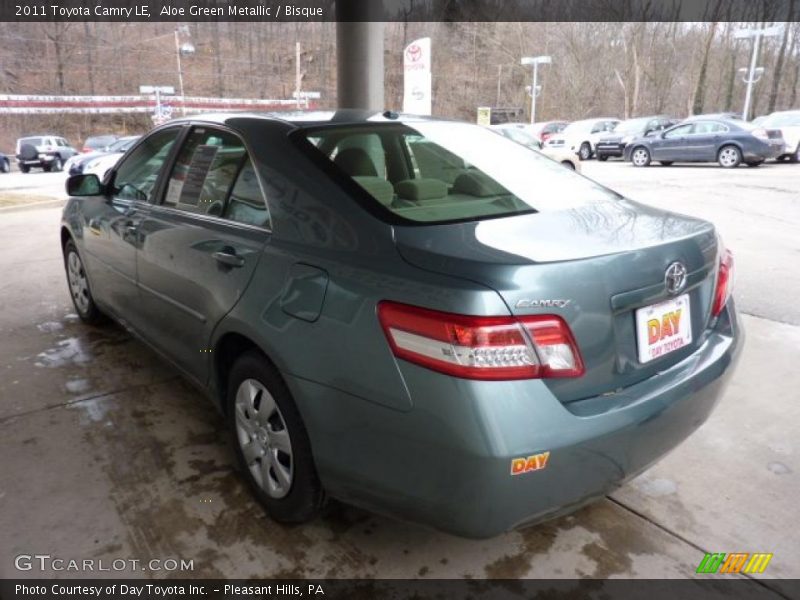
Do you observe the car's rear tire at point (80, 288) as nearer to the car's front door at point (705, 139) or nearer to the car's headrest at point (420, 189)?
the car's headrest at point (420, 189)

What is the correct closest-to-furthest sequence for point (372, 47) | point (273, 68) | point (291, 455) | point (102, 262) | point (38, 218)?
point (291, 455) → point (102, 262) → point (372, 47) → point (38, 218) → point (273, 68)

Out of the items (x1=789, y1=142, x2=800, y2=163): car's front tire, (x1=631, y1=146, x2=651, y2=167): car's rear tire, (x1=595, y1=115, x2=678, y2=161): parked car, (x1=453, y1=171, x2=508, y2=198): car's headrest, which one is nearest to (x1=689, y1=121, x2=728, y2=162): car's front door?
(x1=631, y1=146, x2=651, y2=167): car's rear tire

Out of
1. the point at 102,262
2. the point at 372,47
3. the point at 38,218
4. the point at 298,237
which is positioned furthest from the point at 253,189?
the point at 38,218

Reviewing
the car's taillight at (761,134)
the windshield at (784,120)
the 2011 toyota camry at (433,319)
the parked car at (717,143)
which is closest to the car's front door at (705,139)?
the parked car at (717,143)

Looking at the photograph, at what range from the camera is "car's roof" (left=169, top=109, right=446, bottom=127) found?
273 cm

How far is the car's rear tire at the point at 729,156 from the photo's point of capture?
1719cm

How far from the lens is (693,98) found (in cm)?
4388

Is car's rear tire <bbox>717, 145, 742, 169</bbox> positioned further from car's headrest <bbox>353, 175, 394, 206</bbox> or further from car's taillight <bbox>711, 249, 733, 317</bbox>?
car's headrest <bbox>353, 175, 394, 206</bbox>

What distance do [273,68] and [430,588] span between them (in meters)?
70.7

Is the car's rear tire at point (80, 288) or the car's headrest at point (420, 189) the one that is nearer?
the car's headrest at point (420, 189)

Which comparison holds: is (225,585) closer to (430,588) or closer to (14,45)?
(430,588)

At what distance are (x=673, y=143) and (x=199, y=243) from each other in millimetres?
18608

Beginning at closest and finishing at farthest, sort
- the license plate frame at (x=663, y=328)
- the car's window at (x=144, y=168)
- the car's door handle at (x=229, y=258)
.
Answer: the license plate frame at (x=663, y=328), the car's door handle at (x=229, y=258), the car's window at (x=144, y=168)

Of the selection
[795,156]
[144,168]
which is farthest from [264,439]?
[795,156]
